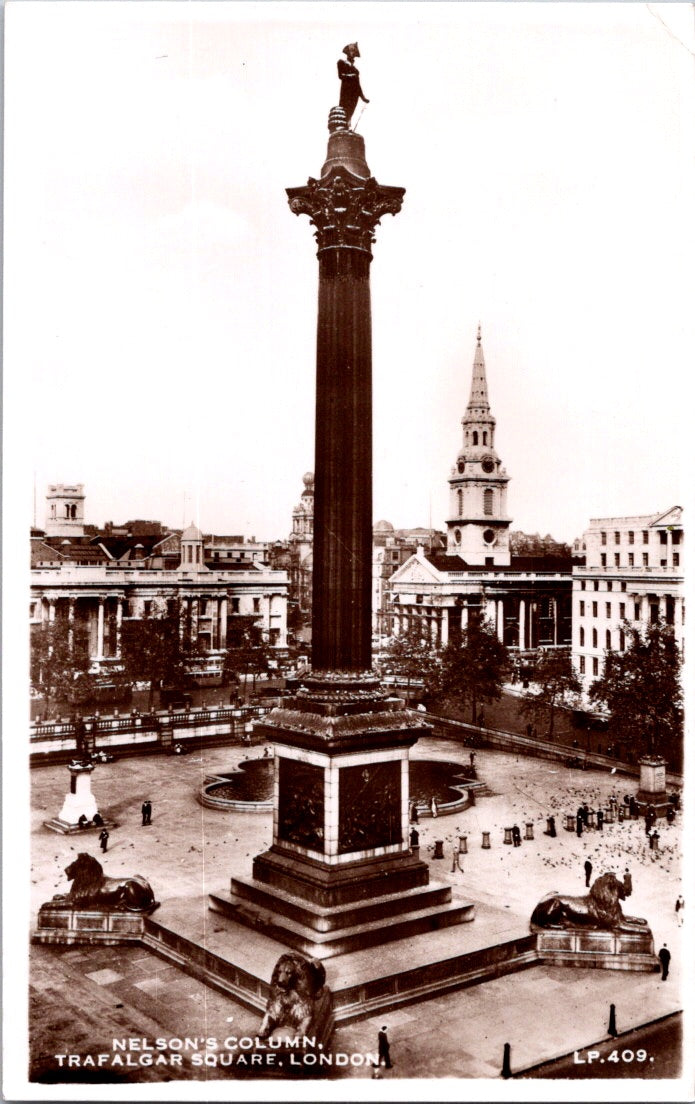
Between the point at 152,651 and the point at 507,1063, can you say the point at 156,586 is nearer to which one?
the point at 152,651

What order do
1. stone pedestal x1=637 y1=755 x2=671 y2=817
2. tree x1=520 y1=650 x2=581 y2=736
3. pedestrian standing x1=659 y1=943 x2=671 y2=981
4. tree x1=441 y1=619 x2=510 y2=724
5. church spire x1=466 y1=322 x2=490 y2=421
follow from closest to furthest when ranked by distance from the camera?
pedestrian standing x1=659 y1=943 x2=671 y2=981, stone pedestal x1=637 y1=755 x2=671 y2=817, tree x1=520 y1=650 x2=581 y2=736, tree x1=441 y1=619 x2=510 y2=724, church spire x1=466 y1=322 x2=490 y2=421

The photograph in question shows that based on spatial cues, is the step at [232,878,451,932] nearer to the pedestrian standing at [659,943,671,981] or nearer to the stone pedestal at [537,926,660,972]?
the stone pedestal at [537,926,660,972]

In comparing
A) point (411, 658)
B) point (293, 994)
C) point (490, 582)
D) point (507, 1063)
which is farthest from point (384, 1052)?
point (490, 582)

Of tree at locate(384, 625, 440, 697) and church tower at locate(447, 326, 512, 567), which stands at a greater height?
church tower at locate(447, 326, 512, 567)

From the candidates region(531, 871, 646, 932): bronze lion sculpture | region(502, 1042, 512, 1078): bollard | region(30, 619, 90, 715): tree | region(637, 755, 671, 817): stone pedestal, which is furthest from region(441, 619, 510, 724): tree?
region(502, 1042, 512, 1078): bollard

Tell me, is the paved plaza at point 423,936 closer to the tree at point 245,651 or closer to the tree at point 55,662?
the tree at point 55,662

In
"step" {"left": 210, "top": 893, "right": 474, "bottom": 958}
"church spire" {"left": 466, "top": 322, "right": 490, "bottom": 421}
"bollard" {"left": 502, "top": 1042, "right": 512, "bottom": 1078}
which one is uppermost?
"church spire" {"left": 466, "top": 322, "right": 490, "bottom": 421}

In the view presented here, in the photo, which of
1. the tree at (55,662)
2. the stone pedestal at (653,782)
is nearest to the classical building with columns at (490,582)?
the tree at (55,662)
